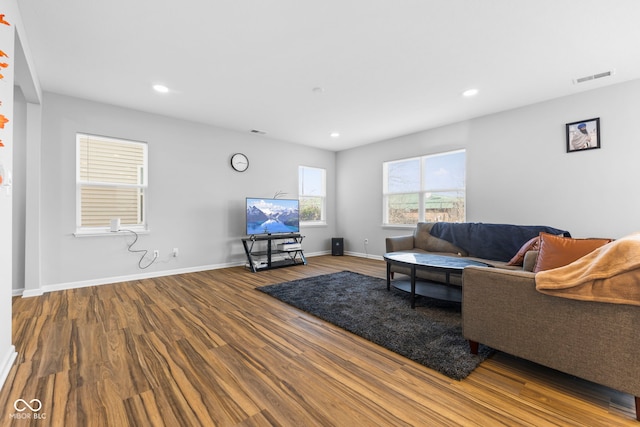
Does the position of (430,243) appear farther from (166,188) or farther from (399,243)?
(166,188)

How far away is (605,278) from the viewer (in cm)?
130

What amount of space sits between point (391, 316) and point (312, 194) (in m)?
4.03

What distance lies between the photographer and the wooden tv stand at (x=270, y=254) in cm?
458

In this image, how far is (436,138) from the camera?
4.69 meters

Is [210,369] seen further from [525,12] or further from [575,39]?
[575,39]

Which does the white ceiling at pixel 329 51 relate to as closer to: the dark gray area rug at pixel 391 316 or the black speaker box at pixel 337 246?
the dark gray area rug at pixel 391 316

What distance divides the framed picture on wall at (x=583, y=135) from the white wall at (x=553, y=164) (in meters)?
0.06

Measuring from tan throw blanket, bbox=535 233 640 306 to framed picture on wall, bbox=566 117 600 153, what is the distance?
8.91ft

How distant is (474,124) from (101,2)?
462cm

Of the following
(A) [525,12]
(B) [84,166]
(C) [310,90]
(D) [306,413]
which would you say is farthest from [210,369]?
(B) [84,166]

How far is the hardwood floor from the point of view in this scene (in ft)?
4.27

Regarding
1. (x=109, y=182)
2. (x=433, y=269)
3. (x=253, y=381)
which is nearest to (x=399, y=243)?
(x=433, y=269)

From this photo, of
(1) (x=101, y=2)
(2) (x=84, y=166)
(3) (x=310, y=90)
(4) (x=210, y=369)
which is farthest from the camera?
(2) (x=84, y=166)

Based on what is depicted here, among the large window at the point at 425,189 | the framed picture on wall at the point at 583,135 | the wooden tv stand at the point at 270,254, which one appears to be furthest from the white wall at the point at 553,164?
the wooden tv stand at the point at 270,254
